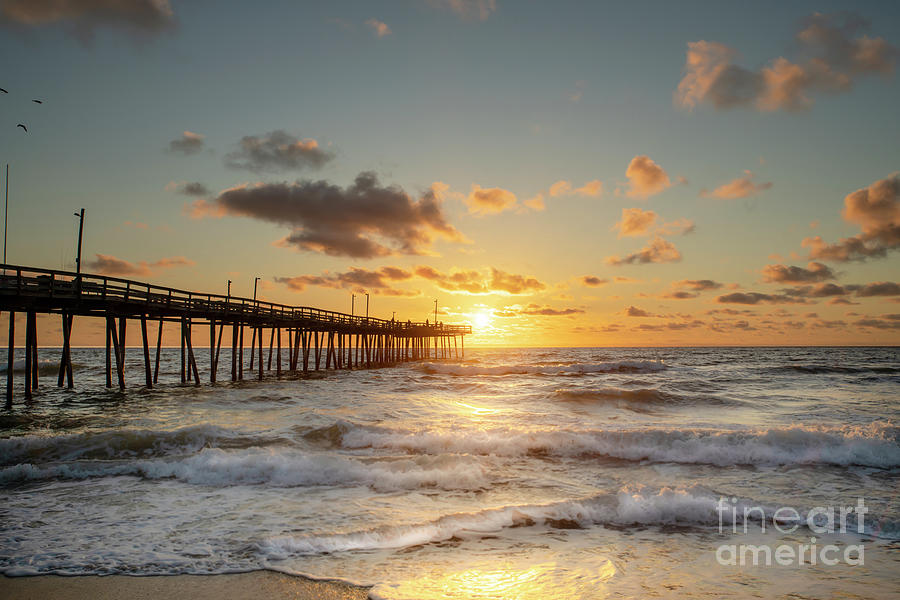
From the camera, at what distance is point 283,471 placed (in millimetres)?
9586

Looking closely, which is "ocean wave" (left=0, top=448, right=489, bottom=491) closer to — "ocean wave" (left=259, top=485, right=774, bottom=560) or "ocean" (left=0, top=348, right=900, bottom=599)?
"ocean" (left=0, top=348, right=900, bottom=599)

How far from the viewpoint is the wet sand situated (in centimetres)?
A: 471

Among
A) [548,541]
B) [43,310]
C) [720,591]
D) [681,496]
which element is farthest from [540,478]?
[43,310]

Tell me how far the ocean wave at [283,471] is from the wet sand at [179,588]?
3.86 metres

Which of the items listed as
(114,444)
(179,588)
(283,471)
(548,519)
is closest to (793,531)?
(548,519)

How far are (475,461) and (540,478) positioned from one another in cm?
135

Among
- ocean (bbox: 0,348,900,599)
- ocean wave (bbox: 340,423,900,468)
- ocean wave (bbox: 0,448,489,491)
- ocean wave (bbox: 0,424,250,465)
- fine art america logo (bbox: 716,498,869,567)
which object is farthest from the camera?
ocean wave (bbox: 0,424,250,465)

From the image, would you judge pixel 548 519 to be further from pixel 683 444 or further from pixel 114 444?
pixel 114 444

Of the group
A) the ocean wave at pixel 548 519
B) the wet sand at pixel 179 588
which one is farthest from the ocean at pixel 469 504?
the wet sand at pixel 179 588

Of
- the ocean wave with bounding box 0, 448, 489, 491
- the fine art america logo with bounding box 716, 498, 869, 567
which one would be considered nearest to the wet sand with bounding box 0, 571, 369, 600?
the ocean wave with bounding box 0, 448, 489, 491

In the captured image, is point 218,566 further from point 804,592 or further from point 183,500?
point 804,592

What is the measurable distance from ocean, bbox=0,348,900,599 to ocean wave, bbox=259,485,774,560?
1.2 inches

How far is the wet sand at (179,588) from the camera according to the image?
471 centimetres

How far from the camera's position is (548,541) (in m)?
6.21
